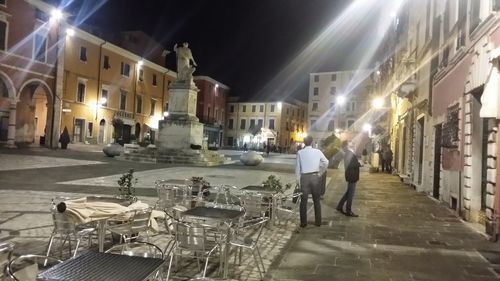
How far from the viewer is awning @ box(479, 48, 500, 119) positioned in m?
7.56

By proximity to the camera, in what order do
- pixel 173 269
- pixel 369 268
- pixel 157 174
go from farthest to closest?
pixel 157 174 < pixel 369 268 < pixel 173 269

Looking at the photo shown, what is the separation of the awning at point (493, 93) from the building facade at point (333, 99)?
6287cm

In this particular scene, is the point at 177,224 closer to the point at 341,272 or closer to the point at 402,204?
the point at 341,272

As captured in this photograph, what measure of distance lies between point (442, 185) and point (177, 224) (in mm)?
10347

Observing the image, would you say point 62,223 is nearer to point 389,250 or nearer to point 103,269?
point 103,269

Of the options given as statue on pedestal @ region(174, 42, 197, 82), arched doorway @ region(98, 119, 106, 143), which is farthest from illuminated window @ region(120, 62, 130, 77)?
statue on pedestal @ region(174, 42, 197, 82)

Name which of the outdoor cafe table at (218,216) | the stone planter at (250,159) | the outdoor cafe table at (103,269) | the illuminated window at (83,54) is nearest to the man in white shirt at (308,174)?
the outdoor cafe table at (218,216)

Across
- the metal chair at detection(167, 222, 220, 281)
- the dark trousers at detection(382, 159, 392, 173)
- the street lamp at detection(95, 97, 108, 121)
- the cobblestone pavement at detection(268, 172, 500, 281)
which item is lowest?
the cobblestone pavement at detection(268, 172, 500, 281)

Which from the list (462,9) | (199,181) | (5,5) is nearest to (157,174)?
(199,181)

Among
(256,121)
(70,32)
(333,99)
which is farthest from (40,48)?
(333,99)

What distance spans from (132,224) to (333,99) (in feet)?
238

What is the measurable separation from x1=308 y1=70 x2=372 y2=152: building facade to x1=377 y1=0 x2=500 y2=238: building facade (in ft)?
173

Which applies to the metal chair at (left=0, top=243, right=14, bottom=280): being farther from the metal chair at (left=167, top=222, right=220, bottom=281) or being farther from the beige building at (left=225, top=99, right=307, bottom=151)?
the beige building at (left=225, top=99, right=307, bottom=151)

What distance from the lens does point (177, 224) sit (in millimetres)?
4645
